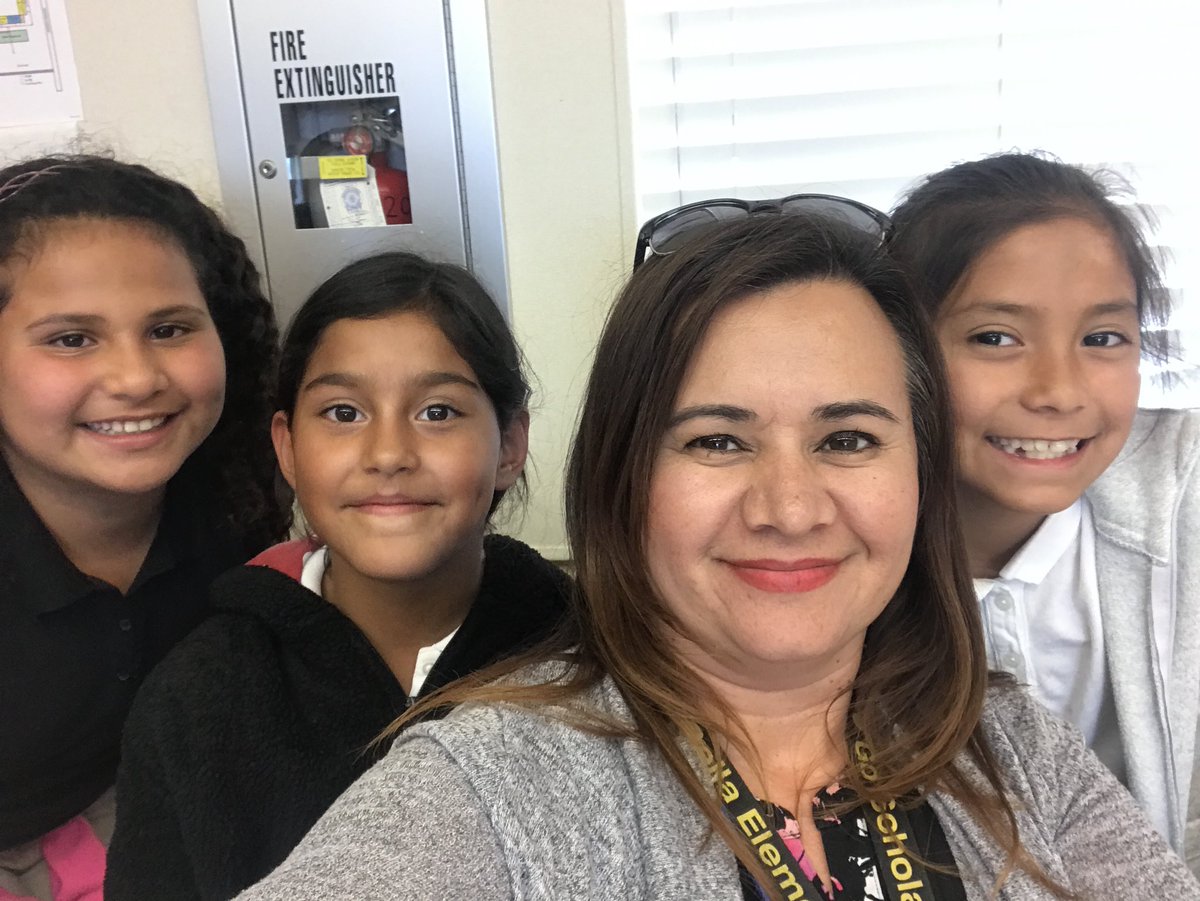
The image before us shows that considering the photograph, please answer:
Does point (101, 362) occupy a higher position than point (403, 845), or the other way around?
point (101, 362)

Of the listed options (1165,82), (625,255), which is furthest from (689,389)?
(1165,82)

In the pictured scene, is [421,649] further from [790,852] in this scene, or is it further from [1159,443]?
[1159,443]

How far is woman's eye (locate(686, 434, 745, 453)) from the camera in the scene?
35.4 inches

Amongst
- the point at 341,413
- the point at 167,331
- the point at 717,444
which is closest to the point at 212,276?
the point at 167,331

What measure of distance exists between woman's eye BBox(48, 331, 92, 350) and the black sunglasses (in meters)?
0.85

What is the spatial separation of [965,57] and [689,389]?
107cm

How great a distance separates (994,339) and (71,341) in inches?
52.1

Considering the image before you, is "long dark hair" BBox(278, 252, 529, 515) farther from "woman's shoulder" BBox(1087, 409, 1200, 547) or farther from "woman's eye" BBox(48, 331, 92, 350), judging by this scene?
"woman's shoulder" BBox(1087, 409, 1200, 547)

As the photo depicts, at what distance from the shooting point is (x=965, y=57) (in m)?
1.56

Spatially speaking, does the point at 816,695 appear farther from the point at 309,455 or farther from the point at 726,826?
the point at 309,455

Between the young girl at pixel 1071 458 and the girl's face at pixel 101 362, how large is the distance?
107cm

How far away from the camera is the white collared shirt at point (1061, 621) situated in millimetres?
1262

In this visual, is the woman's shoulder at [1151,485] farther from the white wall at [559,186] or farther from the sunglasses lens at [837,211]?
the white wall at [559,186]

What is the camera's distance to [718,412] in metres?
0.88
